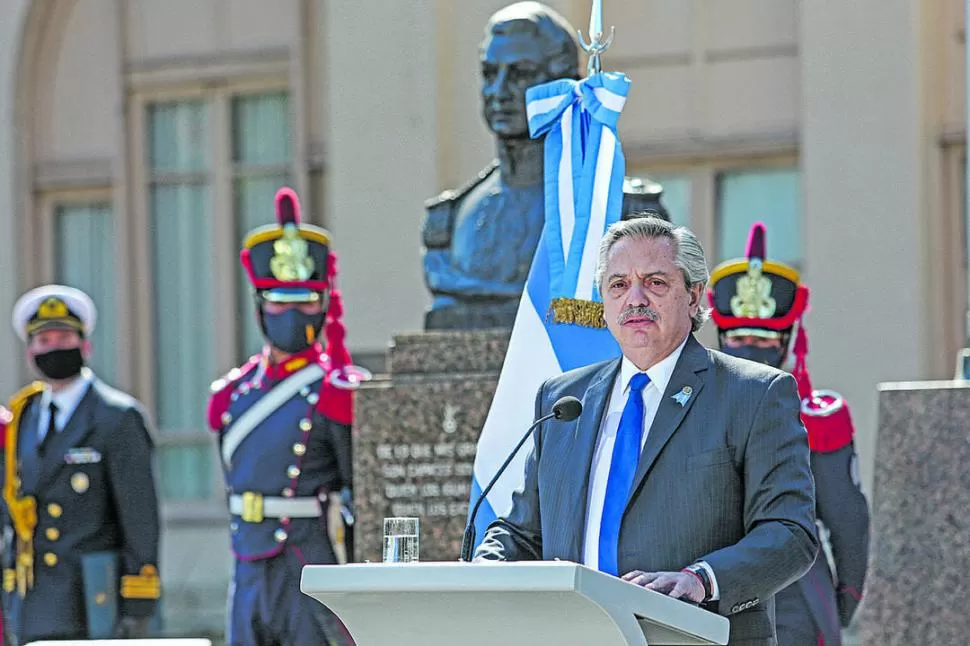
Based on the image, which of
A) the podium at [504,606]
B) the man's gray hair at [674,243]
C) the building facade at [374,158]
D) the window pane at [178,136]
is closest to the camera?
the podium at [504,606]

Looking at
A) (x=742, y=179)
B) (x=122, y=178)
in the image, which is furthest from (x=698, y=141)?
(x=122, y=178)

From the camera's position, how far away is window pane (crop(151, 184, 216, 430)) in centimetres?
1340

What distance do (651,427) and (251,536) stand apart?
3.35 metres

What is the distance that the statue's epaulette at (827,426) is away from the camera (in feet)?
20.7

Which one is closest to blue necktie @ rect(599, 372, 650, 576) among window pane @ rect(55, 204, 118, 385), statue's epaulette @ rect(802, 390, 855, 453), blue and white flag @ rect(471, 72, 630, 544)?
blue and white flag @ rect(471, 72, 630, 544)

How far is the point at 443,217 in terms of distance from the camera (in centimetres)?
702

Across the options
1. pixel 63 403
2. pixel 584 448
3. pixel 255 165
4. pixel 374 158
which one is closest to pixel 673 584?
pixel 584 448

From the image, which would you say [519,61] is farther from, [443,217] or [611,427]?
[611,427]

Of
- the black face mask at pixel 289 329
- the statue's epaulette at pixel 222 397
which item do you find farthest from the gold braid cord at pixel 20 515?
the black face mask at pixel 289 329

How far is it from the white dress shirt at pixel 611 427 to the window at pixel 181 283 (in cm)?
938

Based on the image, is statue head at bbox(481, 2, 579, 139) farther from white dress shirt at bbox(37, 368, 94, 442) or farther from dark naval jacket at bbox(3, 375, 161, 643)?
white dress shirt at bbox(37, 368, 94, 442)

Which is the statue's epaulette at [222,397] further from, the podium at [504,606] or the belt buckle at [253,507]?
the podium at [504,606]

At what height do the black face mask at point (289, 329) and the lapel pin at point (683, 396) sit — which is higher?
the black face mask at point (289, 329)

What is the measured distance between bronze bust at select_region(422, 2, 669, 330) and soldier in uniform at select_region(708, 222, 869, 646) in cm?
53
